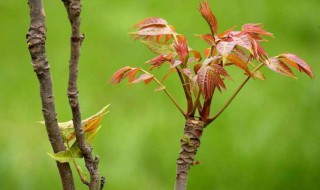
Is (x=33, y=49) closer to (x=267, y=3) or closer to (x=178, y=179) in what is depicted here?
(x=178, y=179)

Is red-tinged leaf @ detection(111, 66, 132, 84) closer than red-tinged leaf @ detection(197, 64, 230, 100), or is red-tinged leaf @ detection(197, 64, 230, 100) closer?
red-tinged leaf @ detection(197, 64, 230, 100)

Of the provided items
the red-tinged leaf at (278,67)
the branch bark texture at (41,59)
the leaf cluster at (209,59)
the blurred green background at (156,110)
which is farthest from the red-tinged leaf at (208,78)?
the blurred green background at (156,110)

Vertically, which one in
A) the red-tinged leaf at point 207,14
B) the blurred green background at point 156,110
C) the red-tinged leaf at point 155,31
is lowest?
the blurred green background at point 156,110

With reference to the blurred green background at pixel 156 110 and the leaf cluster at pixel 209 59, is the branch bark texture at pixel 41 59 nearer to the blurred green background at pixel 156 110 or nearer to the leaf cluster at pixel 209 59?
the leaf cluster at pixel 209 59

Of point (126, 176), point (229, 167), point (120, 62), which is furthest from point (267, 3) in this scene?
point (126, 176)

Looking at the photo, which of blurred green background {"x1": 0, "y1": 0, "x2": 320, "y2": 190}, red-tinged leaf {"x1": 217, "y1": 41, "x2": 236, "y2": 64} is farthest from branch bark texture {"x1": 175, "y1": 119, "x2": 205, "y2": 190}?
blurred green background {"x1": 0, "y1": 0, "x2": 320, "y2": 190}

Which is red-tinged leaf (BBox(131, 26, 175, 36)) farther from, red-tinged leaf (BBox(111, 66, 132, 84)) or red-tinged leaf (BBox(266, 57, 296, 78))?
red-tinged leaf (BBox(266, 57, 296, 78))
